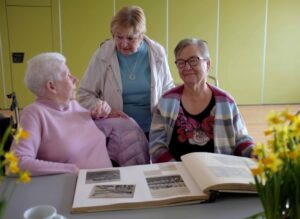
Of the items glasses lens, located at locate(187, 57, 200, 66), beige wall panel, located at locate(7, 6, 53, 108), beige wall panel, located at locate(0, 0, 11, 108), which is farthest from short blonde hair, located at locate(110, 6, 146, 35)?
beige wall panel, located at locate(0, 0, 11, 108)

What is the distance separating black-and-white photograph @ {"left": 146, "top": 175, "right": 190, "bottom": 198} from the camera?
114 centimetres

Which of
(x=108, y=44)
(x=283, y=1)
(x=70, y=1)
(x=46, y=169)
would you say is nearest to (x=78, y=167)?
(x=46, y=169)

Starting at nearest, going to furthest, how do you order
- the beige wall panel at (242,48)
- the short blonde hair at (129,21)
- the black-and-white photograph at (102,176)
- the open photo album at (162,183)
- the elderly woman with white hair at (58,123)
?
the open photo album at (162,183) → the black-and-white photograph at (102,176) → the elderly woman with white hair at (58,123) → the short blonde hair at (129,21) → the beige wall panel at (242,48)

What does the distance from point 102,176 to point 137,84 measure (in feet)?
3.12

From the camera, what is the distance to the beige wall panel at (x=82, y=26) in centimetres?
550

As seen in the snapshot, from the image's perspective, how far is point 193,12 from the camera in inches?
227

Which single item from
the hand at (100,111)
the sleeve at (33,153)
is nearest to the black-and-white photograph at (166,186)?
the sleeve at (33,153)

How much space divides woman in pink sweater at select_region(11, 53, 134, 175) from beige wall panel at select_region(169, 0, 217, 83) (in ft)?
13.8

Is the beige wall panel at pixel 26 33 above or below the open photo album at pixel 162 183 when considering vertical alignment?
above

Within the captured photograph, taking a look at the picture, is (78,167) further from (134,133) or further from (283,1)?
(283,1)

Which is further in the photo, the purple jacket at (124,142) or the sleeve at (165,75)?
the sleeve at (165,75)

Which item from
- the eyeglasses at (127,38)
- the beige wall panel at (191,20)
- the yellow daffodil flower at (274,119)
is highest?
the beige wall panel at (191,20)

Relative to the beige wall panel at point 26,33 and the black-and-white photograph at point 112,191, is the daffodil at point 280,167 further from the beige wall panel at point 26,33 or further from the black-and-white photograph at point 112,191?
the beige wall panel at point 26,33

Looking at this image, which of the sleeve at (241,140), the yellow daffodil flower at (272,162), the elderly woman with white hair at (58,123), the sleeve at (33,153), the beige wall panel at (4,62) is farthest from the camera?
the beige wall panel at (4,62)
